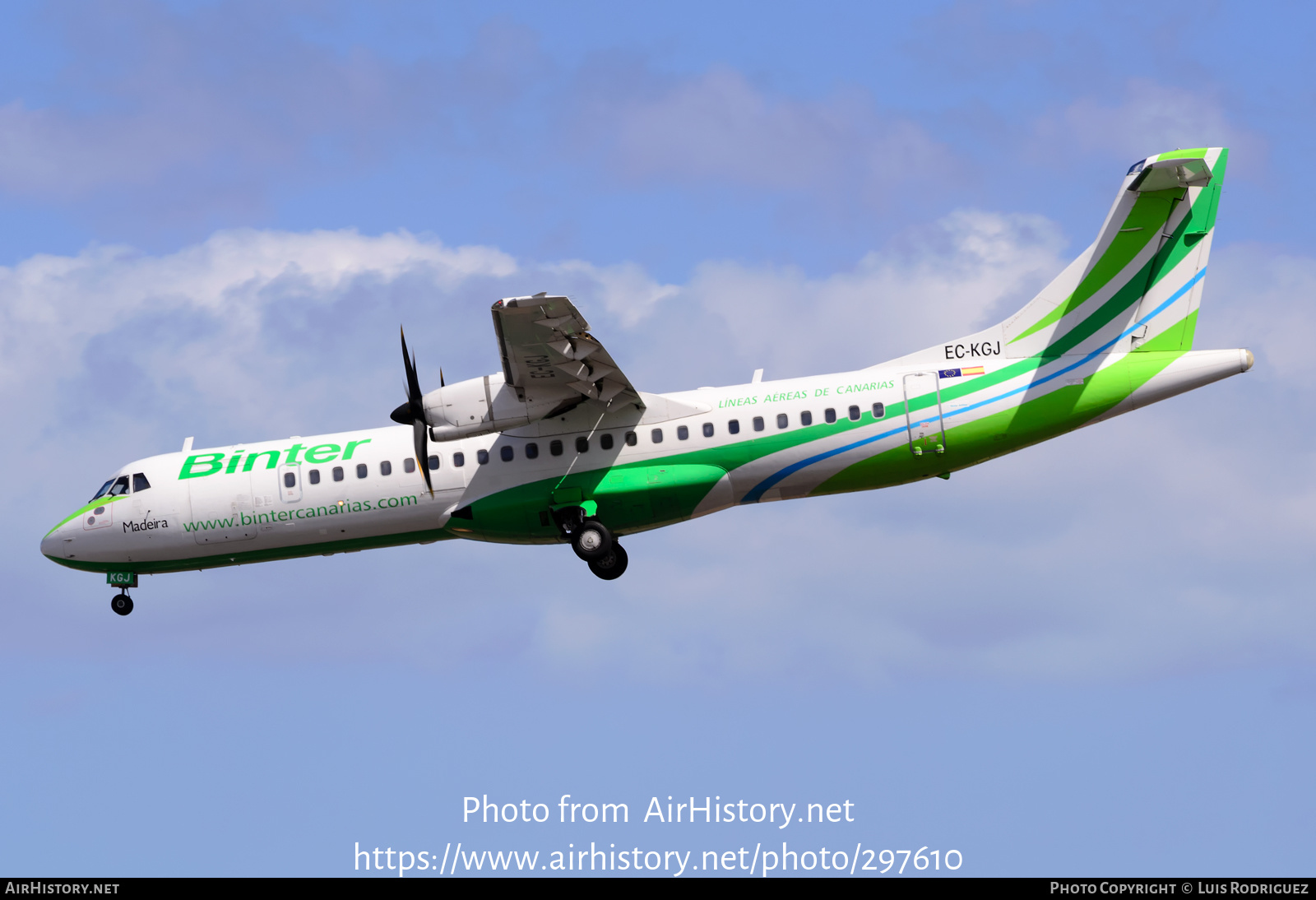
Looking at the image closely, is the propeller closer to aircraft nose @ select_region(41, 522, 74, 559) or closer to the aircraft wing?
the aircraft wing

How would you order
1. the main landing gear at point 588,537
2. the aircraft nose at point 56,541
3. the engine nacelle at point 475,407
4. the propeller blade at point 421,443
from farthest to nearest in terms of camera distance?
the aircraft nose at point 56,541 → the main landing gear at point 588,537 → the propeller blade at point 421,443 → the engine nacelle at point 475,407

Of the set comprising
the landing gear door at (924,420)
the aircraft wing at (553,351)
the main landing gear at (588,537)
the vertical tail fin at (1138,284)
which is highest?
the vertical tail fin at (1138,284)

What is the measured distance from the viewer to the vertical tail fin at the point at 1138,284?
3164 cm

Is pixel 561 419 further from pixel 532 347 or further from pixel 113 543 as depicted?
pixel 113 543

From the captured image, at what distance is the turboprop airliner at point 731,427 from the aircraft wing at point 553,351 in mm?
59

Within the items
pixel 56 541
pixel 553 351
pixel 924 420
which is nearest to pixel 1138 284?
pixel 924 420

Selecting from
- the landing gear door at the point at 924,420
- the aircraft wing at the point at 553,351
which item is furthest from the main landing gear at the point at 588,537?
the landing gear door at the point at 924,420

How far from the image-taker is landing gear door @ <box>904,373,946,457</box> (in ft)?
102

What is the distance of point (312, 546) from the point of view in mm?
33344

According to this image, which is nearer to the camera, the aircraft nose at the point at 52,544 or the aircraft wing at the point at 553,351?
the aircraft wing at the point at 553,351

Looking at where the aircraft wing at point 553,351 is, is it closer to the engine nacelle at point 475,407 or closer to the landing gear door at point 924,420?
the engine nacelle at point 475,407

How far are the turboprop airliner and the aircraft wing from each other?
59 millimetres
